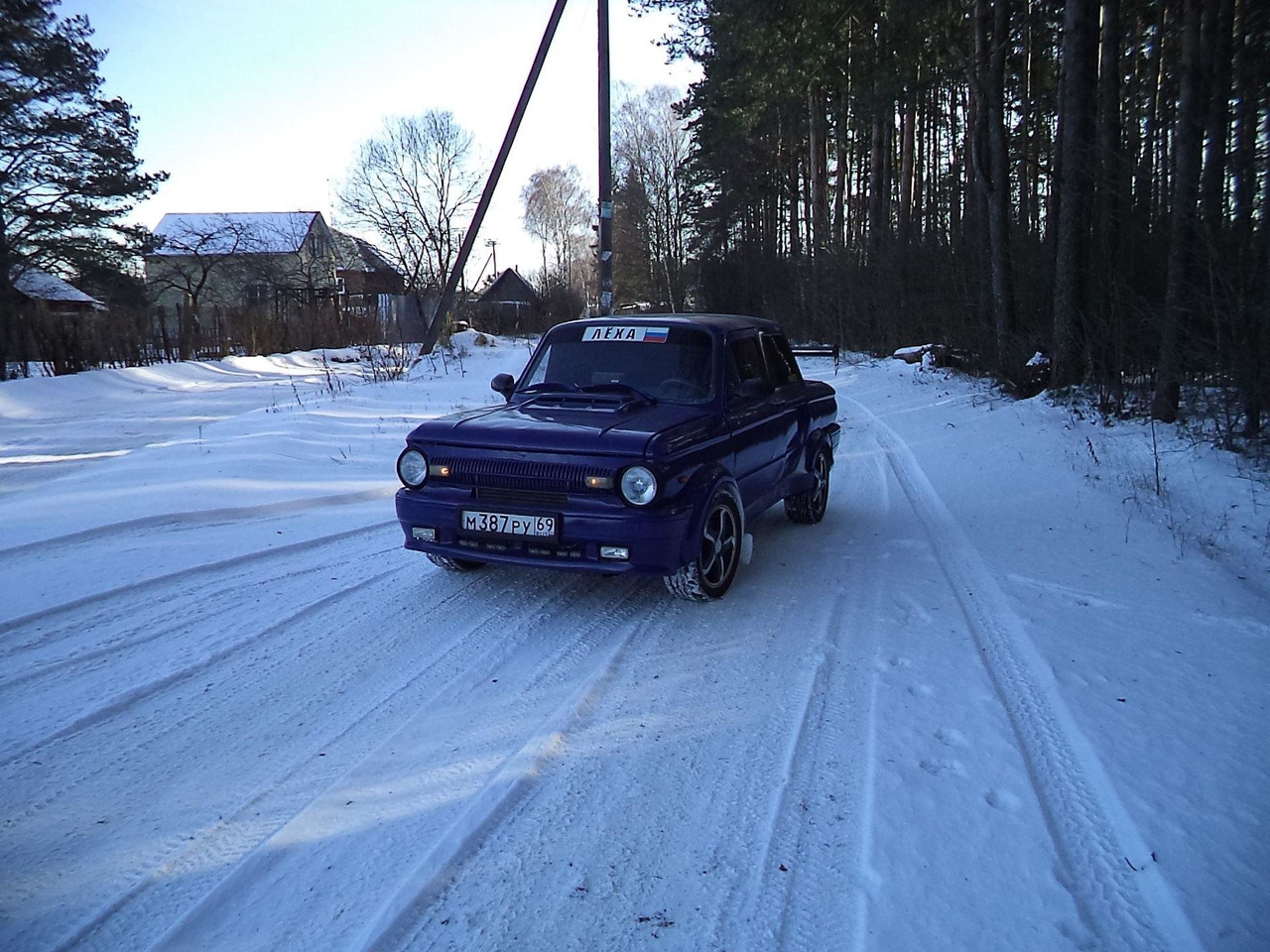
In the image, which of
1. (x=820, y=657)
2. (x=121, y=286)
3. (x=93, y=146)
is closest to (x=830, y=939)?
(x=820, y=657)

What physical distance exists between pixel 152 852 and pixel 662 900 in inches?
64.0

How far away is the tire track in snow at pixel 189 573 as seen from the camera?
493 cm

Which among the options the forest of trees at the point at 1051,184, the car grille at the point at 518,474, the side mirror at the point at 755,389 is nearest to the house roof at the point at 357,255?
the forest of trees at the point at 1051,184

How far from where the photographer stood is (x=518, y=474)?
4988mm

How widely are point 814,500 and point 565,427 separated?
287 cm

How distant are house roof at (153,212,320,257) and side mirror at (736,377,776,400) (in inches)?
1614

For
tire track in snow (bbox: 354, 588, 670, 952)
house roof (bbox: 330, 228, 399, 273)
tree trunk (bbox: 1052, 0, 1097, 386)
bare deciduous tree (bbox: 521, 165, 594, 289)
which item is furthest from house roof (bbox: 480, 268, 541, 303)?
tire track in snow (bbox: 354, 588, 670, 952)

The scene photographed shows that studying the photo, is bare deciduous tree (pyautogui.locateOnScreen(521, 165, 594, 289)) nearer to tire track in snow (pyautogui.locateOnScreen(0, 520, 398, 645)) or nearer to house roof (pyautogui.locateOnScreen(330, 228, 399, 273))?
house roof (pyautogui.locateOnScreen(330, 228, 399, 273))

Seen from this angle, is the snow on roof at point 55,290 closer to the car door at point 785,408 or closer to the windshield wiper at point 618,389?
the car door at point 785,408

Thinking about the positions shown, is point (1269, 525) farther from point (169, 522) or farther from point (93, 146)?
point (93, 146)

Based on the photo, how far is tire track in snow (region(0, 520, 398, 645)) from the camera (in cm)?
493

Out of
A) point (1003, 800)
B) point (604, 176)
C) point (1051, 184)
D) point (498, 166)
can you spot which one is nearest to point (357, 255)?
point (498, 166)

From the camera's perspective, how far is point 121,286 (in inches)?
1307

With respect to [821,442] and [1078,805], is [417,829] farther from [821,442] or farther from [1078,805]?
[821,442]
